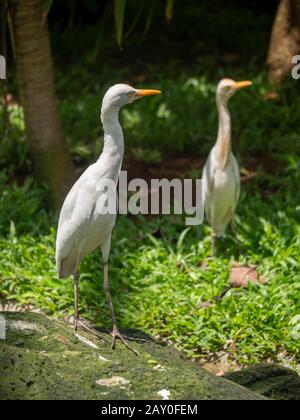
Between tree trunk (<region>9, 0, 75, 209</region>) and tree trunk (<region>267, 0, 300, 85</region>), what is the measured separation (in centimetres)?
267

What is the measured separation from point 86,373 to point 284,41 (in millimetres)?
5392

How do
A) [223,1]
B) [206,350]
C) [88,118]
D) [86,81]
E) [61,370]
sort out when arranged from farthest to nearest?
[223,1]
[86,81]
[88,118]
[206,350]
[61,370]

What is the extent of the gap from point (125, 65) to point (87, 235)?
5214 millimetres

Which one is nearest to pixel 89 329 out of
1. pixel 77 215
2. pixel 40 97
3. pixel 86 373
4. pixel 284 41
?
pixel 77 215

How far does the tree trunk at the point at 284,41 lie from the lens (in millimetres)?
8172

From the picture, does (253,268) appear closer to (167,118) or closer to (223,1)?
(167,118)

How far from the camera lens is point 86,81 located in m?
9.08

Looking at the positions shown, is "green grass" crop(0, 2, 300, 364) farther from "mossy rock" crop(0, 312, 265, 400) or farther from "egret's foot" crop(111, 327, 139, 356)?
"mossy rock" crop(0, 312, 265, 400)

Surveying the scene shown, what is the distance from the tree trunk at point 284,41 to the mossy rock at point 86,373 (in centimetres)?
477

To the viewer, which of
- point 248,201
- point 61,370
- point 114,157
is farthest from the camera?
point 248,201

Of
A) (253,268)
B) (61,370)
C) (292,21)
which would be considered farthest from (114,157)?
(292,21)

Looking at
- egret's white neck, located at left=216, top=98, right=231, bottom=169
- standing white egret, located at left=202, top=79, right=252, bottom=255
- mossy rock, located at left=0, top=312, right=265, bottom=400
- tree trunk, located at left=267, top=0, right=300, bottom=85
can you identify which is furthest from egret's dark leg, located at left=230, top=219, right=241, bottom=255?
tree trunk, located at left=267, top=0, right=300, bottom=85

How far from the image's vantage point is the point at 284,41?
27.1 ft

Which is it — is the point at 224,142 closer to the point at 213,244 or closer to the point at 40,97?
the point at 213,244
